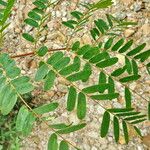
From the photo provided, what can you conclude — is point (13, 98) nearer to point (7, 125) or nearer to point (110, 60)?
point (110, 60)

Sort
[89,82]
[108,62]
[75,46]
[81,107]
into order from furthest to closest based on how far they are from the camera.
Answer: [89,82] → [75,46] → [108,62] → [81,107]

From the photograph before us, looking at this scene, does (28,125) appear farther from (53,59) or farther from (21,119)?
(53,59)

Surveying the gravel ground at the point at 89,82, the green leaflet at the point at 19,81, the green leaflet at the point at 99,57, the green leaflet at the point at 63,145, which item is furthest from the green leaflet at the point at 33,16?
the gravel ground at the point at 89,82

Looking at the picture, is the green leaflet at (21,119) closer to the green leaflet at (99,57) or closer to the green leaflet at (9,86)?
the green leaflet at (9,86)

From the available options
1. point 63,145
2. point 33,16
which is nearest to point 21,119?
point 63,145

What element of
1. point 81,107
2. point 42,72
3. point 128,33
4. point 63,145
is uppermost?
point 128,33

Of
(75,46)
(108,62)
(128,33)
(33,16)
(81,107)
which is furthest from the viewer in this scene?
(128,33)

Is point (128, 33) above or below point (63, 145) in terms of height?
above

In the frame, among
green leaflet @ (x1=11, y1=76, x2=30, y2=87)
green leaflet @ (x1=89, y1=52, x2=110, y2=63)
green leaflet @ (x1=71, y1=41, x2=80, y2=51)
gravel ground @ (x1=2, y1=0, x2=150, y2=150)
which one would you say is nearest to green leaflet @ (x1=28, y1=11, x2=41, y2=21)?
green leaflet @ (x1=71, y1=41, x2=80, y2=51)

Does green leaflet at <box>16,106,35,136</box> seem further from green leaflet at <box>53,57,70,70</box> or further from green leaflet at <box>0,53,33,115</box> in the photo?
green leaflet at <box>53,57,70,70</box>
